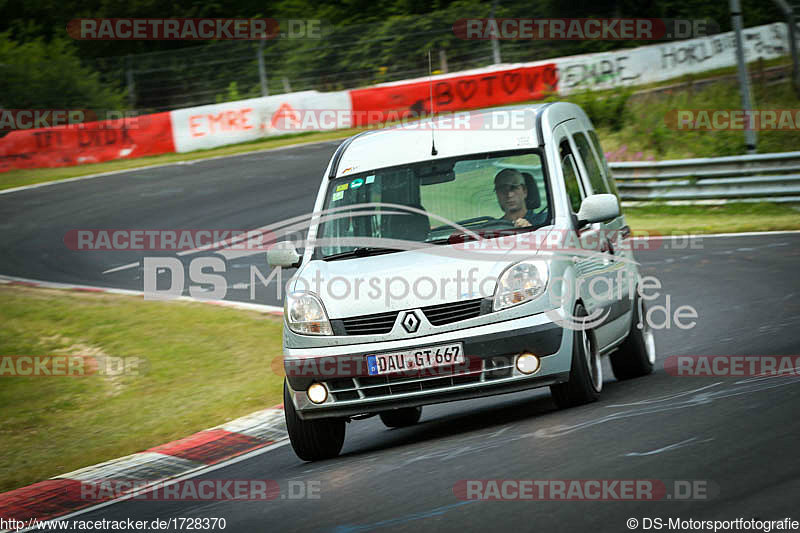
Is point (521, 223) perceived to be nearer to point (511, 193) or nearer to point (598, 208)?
point (511, 193)

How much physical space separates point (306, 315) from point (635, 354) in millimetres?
2963

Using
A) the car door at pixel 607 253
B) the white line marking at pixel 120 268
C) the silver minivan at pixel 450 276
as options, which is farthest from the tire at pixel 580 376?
the white line marking at pixel 120 268

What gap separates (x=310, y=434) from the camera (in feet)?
22.2

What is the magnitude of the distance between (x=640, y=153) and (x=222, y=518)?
19461 millimetres

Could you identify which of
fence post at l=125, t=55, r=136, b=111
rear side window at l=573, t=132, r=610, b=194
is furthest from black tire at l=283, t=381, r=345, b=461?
fence post at l=125, t=55, r=136, b=111

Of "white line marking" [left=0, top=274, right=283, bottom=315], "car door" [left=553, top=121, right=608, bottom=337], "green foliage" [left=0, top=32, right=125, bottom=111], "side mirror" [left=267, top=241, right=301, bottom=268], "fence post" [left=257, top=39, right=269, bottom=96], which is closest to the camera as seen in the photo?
"car door" [left=553, top=121, right=608, bottom=337]

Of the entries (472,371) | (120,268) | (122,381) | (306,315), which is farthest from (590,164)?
(120,268)

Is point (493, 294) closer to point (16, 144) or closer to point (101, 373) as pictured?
point (101, 373)

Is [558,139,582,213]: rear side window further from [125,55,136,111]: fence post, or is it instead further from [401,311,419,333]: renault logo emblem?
[125,55,136,111]: fence post

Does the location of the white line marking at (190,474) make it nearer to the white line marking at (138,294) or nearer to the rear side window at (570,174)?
the rear side window at (570,174)

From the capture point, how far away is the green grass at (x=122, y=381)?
28.2 feet

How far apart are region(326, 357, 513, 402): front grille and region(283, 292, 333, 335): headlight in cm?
35

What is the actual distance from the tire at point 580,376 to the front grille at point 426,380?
1.45ft

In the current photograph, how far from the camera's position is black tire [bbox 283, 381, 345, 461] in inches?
266
